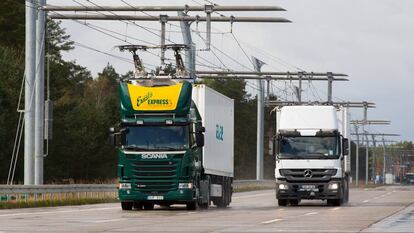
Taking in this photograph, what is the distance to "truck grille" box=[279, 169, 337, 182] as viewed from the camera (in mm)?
37906

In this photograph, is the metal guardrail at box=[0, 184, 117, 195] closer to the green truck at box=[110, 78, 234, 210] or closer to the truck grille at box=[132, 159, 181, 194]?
the green truck at box=[110, 78, 234, 210]

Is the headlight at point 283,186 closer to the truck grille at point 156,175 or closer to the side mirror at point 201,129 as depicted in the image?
the side mirror at point 201,129

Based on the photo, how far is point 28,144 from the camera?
39000mm

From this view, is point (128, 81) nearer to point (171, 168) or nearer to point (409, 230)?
point (171, 168)

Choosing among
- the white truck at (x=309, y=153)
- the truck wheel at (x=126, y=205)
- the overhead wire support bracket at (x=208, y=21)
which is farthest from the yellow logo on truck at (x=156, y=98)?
the overhead wire support bracket at (x=208, y=21)

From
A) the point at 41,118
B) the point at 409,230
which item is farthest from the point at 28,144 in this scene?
the point at 409,230

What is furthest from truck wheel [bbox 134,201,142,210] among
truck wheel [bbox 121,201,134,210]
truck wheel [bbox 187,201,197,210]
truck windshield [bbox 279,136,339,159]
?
truck windshield [bbox 279,136,339,159]

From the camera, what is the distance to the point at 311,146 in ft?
124

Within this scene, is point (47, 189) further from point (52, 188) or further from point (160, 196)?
point (160, 196)

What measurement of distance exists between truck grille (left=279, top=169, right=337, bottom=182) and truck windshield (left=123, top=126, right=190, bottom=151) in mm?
7712

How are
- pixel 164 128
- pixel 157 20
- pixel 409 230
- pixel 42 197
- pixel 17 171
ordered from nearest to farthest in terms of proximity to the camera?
pixel 409 230 < pixel 164 128 < pixel 42 197 < pixel 157 20 < pixel 17 171

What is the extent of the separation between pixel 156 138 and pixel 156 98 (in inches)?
48.4

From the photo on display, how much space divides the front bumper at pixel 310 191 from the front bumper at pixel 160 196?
714 centimetres

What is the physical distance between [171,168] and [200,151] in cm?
186
